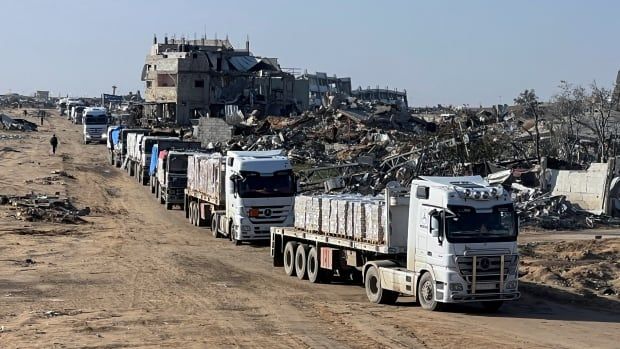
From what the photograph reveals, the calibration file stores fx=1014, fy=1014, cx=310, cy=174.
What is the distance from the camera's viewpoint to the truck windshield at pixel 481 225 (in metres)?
20.7

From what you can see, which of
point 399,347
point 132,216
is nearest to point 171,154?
point 132,216

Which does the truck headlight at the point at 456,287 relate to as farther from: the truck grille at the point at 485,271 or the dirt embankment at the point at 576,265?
the dirt embankment at the point at 576,265

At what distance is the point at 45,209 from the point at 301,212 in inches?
755

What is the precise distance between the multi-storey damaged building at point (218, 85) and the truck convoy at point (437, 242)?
87879 mm

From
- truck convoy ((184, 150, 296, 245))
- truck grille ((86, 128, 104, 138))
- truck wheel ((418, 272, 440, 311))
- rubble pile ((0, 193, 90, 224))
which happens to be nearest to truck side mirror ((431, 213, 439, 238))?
truck wheel ((418, 272, 440, 311))

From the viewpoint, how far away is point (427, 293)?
2152 centimetres

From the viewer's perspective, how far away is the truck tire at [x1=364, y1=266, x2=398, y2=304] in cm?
2280

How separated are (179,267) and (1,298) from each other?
6.84 m

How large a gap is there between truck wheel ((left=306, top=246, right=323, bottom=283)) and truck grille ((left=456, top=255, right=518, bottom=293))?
6.50 metres

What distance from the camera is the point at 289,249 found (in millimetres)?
28359

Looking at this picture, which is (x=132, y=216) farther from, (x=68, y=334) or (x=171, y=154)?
(x=68, y=334)

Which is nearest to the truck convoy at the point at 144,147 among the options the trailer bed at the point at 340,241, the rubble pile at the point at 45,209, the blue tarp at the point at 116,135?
the blue tarp at the point at 116,135

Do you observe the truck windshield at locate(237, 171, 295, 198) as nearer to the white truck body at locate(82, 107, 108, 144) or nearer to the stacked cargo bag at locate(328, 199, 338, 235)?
the stacked cargo bag at locate(328, 199, 338, 235)

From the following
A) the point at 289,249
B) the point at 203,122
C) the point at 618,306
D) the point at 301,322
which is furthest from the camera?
the point at 203,122
